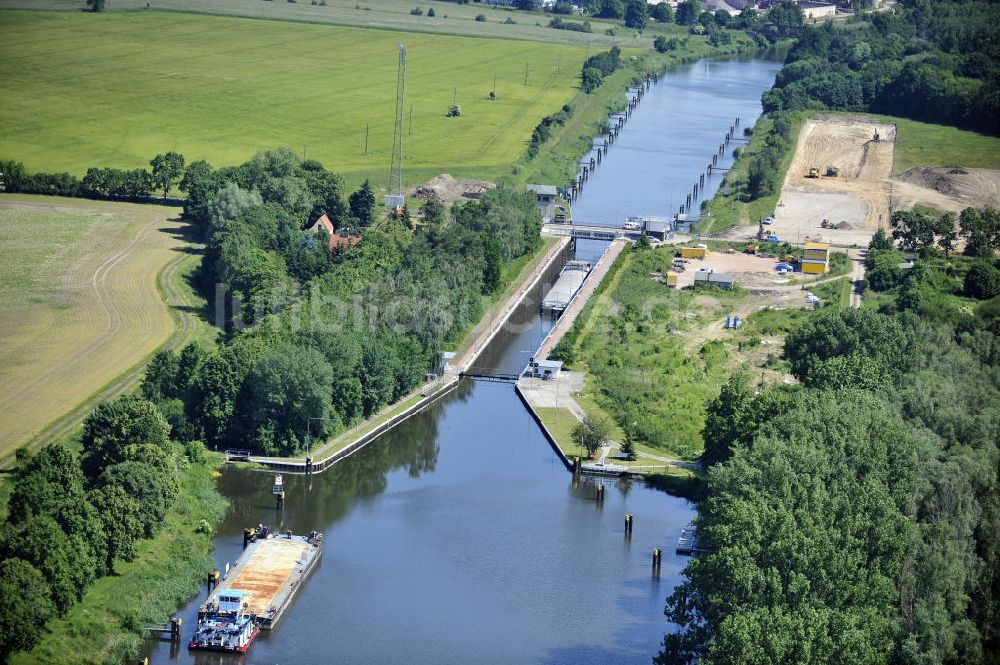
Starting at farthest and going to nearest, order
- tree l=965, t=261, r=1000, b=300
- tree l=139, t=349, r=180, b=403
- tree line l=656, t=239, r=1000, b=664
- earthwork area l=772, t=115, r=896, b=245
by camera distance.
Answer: earthwork area l=772, t=115, r=896, b=245
tree l=965, t=261, r=1000, b=300
tree l=139, t=349, r=180, b=403
tree line l=656, t=239, r=1000, b=664

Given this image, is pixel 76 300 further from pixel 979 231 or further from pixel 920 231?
pixel 979 231

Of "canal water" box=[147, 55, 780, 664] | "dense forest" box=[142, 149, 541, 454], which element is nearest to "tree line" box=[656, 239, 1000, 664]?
"canal water" box=[147, 55, 780, 664]

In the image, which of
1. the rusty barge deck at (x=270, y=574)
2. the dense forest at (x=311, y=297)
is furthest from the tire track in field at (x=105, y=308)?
the rusty barge deck at (x=270, y=574)

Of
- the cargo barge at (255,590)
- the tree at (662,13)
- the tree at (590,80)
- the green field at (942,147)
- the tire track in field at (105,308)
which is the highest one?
the tree at (662,13)

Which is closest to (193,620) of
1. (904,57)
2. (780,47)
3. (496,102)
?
(496,102)

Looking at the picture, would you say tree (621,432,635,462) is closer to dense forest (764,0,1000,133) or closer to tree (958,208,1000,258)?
tree (958,208,1000,258)

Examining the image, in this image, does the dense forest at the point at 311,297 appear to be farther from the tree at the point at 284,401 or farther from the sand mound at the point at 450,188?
the sand mound at the point at 450,188

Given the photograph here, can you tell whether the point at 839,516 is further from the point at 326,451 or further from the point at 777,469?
the point at 326,451
